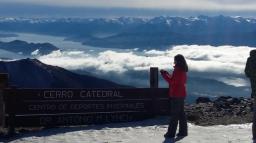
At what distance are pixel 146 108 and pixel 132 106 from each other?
1.33 ft

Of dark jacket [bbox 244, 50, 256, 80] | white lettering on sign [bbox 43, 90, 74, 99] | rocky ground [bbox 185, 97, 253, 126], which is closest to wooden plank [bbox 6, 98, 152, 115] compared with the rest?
white lettering on sign [bbox 43, 90, 74, 99]

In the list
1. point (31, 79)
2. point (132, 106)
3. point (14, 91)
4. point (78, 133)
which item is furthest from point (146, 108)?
point (31, 79)

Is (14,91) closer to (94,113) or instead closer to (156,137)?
(94,113)

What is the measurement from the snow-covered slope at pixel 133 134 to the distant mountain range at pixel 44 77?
82563mm

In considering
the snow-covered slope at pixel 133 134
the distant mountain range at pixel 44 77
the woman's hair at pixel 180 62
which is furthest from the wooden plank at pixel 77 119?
the distant mountain range at pixel 44 77

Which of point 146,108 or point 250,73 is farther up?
point 250,73

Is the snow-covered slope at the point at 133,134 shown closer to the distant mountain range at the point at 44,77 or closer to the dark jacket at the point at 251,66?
the dark jacket at the point at 251,66

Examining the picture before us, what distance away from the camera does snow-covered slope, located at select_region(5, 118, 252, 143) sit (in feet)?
42.0

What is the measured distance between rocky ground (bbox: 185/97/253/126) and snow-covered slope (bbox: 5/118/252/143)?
1065 mm

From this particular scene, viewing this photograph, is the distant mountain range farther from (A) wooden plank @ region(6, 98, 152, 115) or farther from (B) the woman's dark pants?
(B) the woman's dark pants

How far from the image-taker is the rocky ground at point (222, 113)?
51.3 feet

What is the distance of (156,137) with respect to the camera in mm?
13141

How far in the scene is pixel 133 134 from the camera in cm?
1345

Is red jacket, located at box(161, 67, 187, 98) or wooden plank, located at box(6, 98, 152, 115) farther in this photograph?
wooden plank, located at box(6, 98, 152, 115)
